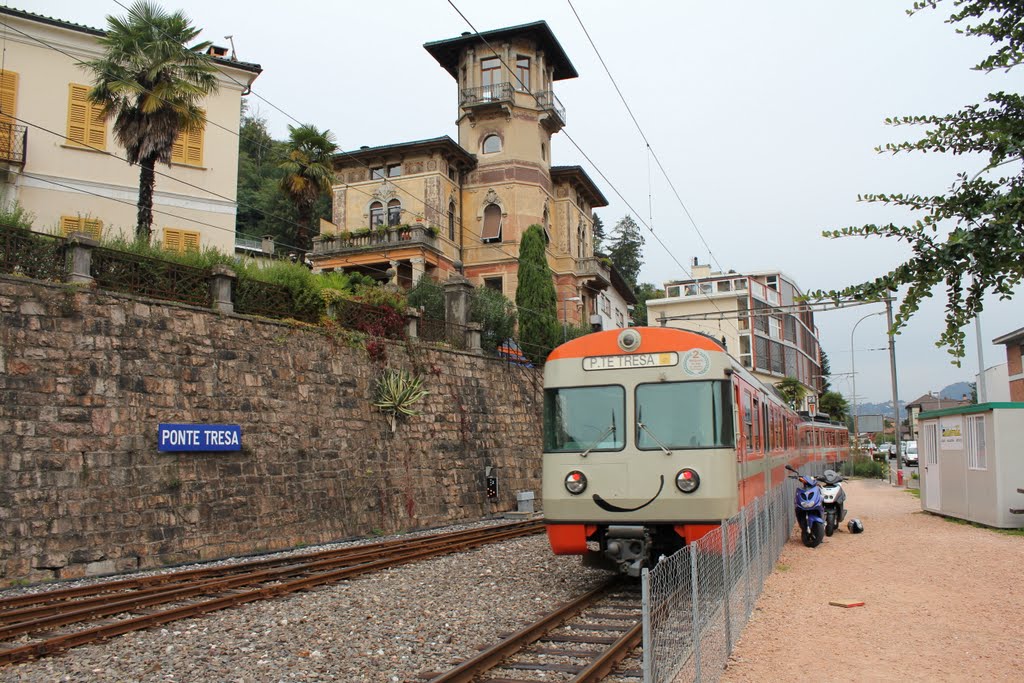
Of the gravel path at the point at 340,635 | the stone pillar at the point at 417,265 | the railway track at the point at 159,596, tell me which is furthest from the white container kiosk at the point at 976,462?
the stone pillar at the point at 417,265

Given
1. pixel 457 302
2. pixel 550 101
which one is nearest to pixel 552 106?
pixel 550 101

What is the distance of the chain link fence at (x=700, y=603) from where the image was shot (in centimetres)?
459

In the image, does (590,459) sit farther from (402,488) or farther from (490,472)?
(490,472)

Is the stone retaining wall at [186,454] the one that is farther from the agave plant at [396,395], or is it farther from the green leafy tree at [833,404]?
the green leafy tree at [833,404]

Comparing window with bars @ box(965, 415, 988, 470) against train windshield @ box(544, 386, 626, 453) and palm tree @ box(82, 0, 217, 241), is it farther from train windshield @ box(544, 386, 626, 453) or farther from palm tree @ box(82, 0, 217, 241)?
palm tree @ box(82, 0, 217, 241)

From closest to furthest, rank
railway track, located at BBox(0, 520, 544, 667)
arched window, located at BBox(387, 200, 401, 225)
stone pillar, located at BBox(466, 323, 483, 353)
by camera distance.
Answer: railway track, located at BBox(0, 520, 544, 667), stone pillar, located at BBox(466, 323, 483, 353), arched window, located at BBox(387, 200, 401, 225)

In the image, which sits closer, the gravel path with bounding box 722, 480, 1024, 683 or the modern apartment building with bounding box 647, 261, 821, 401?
the gravel path with bounding box 722, 480, 1024, 683

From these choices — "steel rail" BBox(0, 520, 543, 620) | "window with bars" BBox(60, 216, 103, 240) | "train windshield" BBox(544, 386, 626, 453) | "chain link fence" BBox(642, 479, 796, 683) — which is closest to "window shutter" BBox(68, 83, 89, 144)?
"window with bars" BBox(60, 216, 103, 240)

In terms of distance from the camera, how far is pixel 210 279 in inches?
608

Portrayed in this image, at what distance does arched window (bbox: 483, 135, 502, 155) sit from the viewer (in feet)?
133

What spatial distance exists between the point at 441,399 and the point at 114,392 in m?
9.30

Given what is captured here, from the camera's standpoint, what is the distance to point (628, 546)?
898 cm

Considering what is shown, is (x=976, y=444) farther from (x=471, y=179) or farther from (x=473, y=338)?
(x=471, y=179)

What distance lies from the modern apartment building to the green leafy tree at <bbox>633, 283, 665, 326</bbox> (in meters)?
4.10
